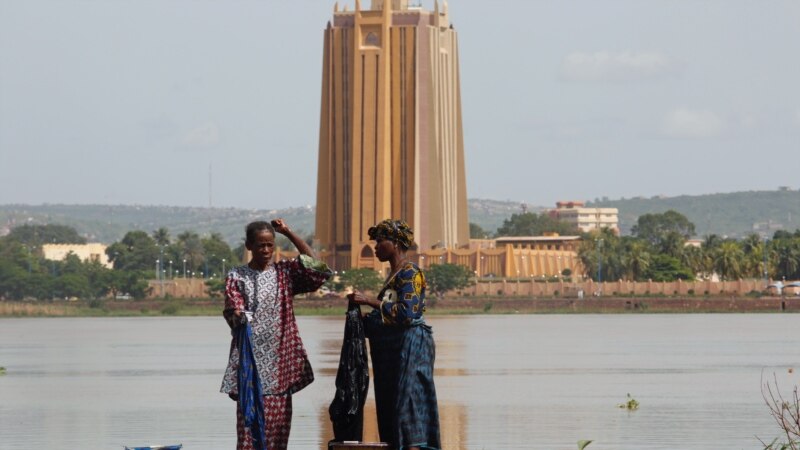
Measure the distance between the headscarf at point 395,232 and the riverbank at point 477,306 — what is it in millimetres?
92855

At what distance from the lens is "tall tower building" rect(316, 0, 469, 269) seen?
445 ft

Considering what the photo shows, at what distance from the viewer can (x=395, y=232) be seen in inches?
446

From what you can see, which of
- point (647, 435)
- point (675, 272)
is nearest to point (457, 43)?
point (675, 272)

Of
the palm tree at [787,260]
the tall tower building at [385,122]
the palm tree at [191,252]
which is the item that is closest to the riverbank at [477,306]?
the tall tower building at [385,122]

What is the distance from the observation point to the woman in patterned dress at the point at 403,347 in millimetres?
11227

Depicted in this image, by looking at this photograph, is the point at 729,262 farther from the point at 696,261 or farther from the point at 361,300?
the point at 361,300

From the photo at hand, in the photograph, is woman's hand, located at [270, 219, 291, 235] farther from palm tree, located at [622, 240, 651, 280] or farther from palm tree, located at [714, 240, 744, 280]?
palm tree, located at [622, 240, 651, 280]

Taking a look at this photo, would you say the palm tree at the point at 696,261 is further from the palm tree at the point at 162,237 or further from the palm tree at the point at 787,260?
the palm tree at the point at 162,237

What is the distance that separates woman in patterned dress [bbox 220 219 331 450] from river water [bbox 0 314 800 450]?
254 inches

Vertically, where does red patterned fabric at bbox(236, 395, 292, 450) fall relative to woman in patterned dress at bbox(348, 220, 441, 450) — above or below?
below

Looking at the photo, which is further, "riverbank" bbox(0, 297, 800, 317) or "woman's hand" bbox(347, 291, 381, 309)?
"riverbank" bbox(0, 297, 800, 317)

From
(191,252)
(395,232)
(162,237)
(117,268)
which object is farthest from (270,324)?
(162,237)

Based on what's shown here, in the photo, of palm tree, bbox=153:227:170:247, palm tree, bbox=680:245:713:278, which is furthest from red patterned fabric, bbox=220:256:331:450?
palm tree, bbox=153:227:170:247

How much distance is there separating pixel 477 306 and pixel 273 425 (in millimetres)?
104102
